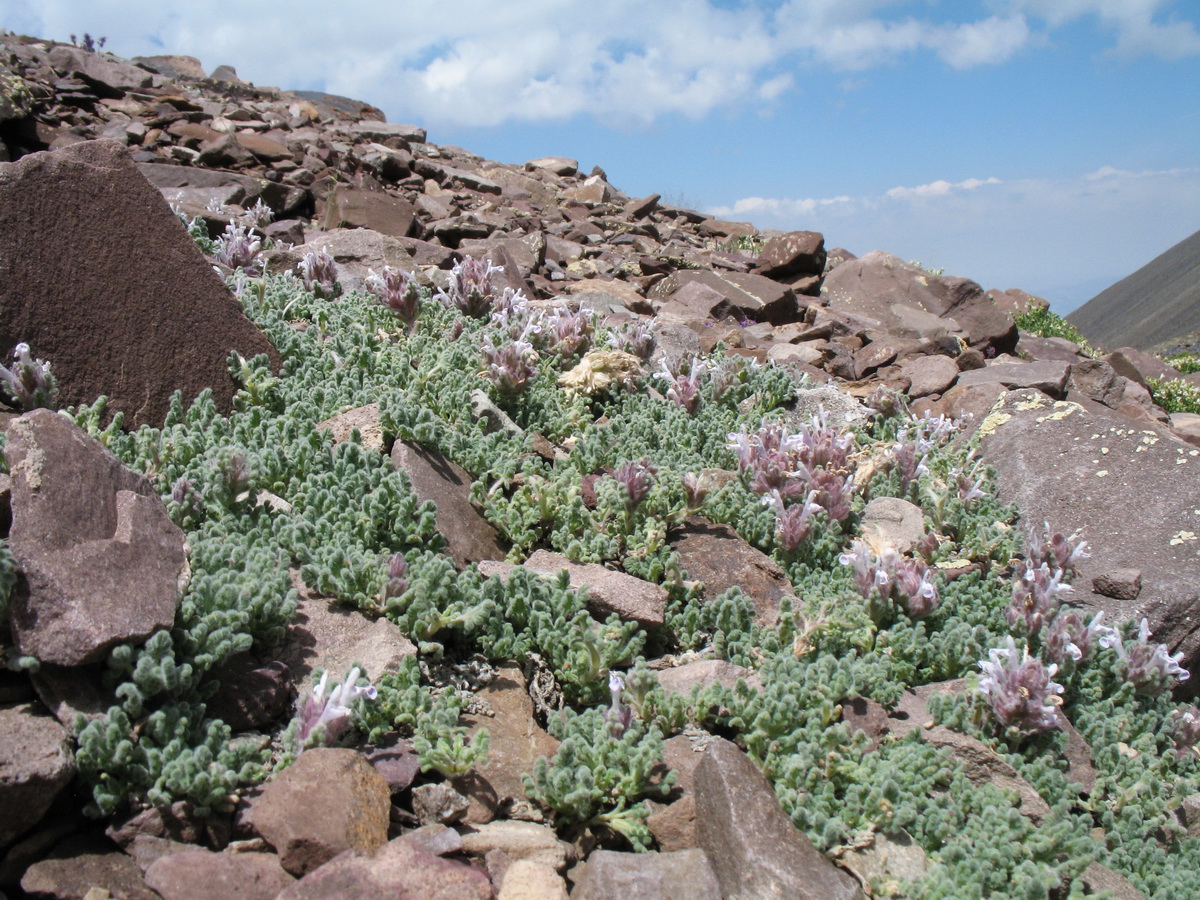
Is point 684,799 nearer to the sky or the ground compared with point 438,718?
nearer to the ground

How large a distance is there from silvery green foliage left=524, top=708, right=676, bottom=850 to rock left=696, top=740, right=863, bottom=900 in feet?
0.62

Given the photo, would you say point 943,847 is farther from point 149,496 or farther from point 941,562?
point 149,496

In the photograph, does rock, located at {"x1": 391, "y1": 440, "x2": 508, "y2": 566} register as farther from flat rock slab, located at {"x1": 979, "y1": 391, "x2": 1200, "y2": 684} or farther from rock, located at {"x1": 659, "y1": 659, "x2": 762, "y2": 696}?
flat rock slab, located at {"x1": 979, "y1": 391, "x2": 1200, "y2": 684}

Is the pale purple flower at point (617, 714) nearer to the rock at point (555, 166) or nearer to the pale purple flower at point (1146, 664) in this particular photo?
the pale purple flower at point (1146, 664)

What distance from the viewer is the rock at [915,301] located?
1019cm

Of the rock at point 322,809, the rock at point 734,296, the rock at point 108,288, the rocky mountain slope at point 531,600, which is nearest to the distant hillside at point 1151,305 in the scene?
the rock at point 734,296

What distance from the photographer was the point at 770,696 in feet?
10.9

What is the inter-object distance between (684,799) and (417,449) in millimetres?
2406

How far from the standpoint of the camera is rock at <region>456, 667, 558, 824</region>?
9.66 ft

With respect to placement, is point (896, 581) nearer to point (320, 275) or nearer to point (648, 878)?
point (648, 878)

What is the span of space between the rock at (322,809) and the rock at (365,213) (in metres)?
8.18

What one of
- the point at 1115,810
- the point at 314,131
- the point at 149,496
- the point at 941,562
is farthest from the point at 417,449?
the point at 314,131

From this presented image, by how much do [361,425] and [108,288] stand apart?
156 cm

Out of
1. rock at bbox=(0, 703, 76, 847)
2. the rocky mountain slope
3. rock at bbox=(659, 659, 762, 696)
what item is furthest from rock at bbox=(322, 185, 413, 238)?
rock at bbox=(0, 703, 76, 847)
